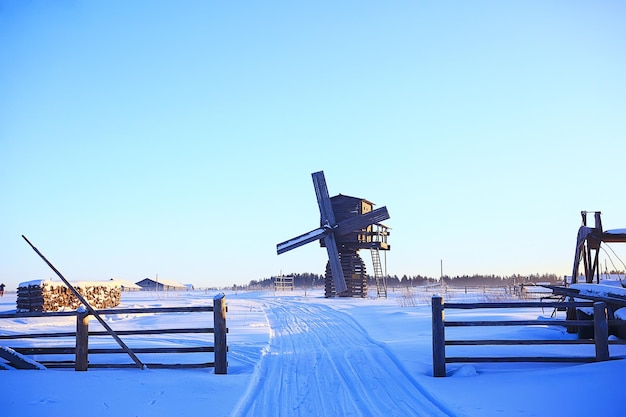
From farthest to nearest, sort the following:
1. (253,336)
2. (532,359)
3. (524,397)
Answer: (253,336), (532,359), (524,397)

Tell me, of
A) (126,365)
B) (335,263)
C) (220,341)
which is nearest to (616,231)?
(220,341)

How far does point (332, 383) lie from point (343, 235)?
23620 mm

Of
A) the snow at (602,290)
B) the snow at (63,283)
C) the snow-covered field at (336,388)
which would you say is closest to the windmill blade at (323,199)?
the snow at (63,283)

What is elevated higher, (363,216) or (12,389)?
(363,216)

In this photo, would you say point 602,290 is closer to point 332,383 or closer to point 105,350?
point 332,383

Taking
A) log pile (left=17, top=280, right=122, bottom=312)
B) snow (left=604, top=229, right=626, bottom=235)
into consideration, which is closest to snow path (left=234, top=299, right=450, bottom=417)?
snow (left=604, top=229, right=626, bottom=235)

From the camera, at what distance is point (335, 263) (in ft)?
99.9

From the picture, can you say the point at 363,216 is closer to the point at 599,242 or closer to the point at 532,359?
the point at 599,242

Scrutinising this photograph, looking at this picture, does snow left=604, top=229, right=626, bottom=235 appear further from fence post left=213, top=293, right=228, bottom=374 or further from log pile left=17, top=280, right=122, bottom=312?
log pile left=17, top=280, right=122, bottom=312

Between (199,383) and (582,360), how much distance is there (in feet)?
21.5

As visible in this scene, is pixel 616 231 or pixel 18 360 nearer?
pixel 18 360

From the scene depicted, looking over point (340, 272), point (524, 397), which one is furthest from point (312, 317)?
point (524, 397)

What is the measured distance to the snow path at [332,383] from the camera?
643 cm

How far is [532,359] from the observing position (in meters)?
8.20
